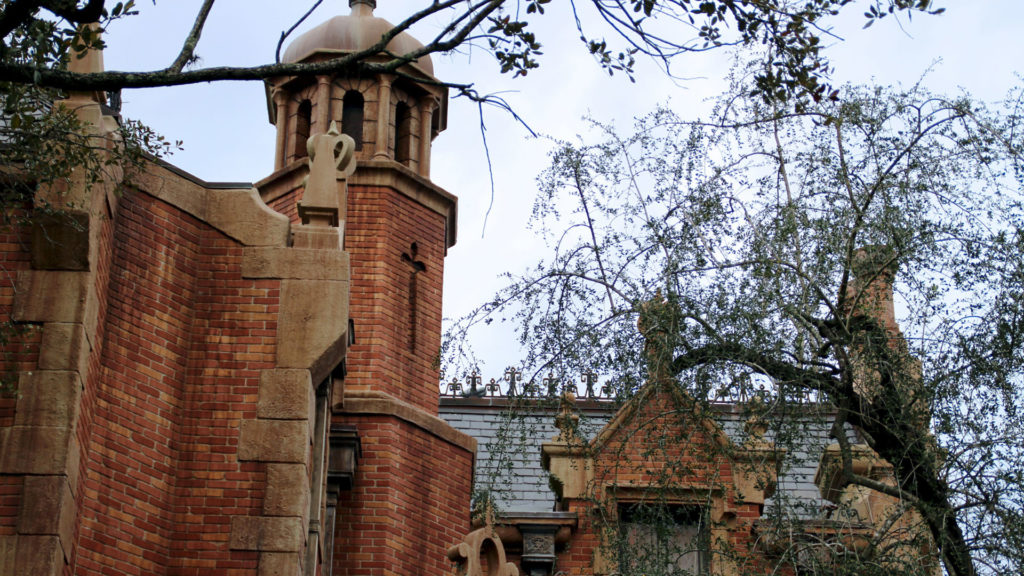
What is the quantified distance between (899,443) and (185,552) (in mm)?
6106

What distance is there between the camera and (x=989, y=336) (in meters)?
13.8

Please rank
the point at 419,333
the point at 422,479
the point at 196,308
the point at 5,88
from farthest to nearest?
the point at 419,333
the point at 422,479
the point at 196,308
the point at 5,88

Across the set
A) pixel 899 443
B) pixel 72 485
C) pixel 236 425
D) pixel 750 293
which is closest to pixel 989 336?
pixel 899 443

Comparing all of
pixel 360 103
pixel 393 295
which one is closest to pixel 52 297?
pixel 393 295

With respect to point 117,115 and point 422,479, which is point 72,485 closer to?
point 117,115

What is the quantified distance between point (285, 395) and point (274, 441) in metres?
0.42

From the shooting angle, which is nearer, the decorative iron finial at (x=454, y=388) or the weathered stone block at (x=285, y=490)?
the weathered stone block at (x=285, y=490)

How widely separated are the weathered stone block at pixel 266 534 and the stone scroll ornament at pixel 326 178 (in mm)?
3148

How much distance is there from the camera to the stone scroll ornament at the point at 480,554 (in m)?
17.1

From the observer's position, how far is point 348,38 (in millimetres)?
21672

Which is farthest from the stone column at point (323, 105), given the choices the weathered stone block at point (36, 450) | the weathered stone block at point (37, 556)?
the weathered stone block at point (37, 556)

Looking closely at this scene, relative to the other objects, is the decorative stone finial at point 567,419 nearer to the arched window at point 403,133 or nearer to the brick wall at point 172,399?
the brick wall at point 172,399

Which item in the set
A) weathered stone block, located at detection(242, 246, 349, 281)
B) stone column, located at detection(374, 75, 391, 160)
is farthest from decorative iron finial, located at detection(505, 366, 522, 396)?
stone column, located at detection(374, 75, 391, 160)

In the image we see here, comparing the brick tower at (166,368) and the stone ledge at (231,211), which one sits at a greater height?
the stone ledge at (231,211)
